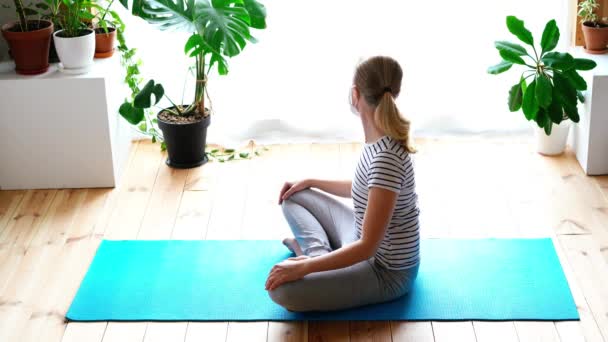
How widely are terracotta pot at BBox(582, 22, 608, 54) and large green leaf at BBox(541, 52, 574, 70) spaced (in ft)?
0.92

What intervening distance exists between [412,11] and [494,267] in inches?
55.0

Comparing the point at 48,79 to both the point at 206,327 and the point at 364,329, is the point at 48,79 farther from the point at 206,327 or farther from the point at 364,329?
the point at 364,329

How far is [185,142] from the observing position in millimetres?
3736

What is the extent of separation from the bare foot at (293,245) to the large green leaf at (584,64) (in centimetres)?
135

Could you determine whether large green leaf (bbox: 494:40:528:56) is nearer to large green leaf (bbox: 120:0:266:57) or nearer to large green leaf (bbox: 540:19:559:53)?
large green leaf (bbox: 540:19:559:53)

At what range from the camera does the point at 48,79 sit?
3.43 m

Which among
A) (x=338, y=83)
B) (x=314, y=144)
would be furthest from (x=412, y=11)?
(x=314, y=144)

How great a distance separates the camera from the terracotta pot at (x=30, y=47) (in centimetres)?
343

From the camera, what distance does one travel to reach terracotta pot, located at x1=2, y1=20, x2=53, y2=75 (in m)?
3.43

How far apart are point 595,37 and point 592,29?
39 mm

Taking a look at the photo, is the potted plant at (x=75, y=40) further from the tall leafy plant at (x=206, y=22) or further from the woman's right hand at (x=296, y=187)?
the woman's right hand at (x=296, y=187)

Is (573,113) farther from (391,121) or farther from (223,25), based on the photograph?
(223,25)

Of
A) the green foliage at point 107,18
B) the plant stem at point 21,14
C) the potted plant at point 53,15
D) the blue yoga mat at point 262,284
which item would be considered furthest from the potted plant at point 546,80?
the plant stem at point 21,14

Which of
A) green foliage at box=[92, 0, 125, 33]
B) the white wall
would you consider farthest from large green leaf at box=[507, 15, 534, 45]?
the white wall
